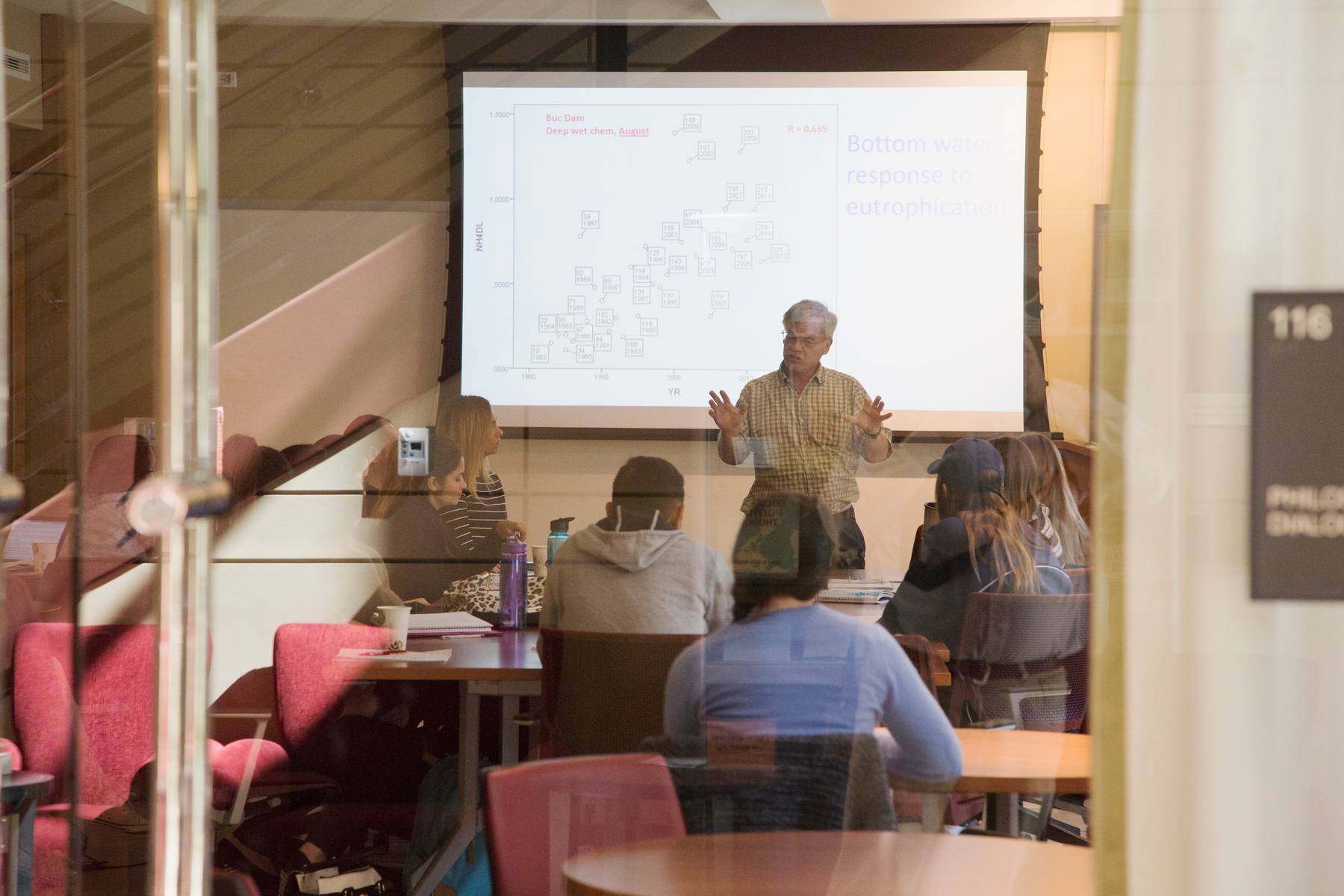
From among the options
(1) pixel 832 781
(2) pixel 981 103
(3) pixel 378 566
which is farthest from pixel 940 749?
(2) pixel 981 103

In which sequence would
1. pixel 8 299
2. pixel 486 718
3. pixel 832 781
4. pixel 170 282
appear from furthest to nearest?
pixel 486 718, pixel 832 781, pixel 8 299, pixel 170 282

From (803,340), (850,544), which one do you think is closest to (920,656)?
(850,544)

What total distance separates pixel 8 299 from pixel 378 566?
2.96m

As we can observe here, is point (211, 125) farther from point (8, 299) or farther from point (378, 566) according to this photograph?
point (378, 566)

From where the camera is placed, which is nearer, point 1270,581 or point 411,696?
point 1270,581

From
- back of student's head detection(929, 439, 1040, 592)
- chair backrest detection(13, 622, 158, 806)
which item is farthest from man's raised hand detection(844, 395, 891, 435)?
chair backrest detection(13, 622, 158, 806)

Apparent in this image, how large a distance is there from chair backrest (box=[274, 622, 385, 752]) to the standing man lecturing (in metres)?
1.25

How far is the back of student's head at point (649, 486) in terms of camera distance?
3478 mm

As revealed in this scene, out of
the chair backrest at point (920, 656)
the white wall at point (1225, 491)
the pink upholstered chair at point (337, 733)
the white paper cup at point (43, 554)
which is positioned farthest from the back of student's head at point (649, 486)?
the white wall at point (1225, 491)

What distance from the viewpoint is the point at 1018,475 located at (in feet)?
10.4

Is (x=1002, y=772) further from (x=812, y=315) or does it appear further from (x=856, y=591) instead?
(x=812, y=315)

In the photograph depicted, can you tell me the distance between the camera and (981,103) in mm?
4219

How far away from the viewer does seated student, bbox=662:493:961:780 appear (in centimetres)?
209

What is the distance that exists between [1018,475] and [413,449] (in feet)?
9.73
